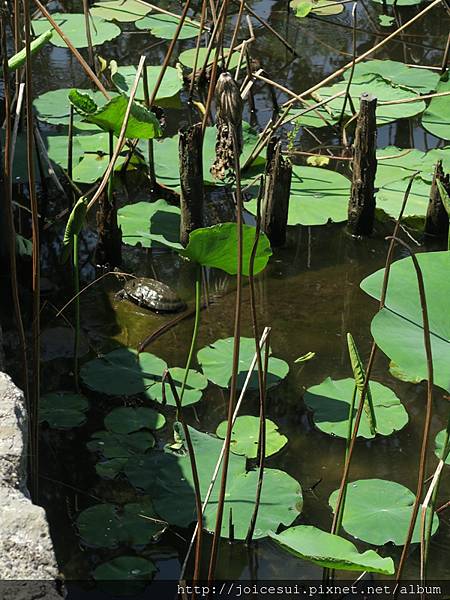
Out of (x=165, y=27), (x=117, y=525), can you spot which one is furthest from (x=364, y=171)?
(x=165, y=27)

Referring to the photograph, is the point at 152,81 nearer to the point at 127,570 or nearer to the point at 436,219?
the point at 436,219

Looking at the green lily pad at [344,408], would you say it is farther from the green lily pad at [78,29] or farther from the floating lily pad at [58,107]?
the green lily pad at [78,29]

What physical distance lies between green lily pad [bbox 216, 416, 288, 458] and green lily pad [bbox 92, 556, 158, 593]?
0.47m

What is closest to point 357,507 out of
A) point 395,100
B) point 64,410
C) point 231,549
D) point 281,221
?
point 231,549

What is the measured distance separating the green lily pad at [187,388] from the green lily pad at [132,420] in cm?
8

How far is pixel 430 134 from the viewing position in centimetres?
477

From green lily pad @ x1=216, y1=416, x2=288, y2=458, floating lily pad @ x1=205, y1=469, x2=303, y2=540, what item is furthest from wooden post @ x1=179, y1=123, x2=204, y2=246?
floating lily pad @ x1=205, y1=469, x2=303, y2=540

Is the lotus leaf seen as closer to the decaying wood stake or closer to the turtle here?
the decaying wood stake

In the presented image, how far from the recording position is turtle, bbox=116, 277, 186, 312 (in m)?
3.48

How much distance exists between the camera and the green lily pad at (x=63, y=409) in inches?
114

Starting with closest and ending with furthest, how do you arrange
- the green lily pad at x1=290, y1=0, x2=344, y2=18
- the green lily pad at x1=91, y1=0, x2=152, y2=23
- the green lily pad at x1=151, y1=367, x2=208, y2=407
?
the green lily pad at x1=151, y1=367, x2=208, y2=407 → the green lily pad at x1=91, y1=0, x2=152, y2=23 → the green lily pad at x1=290, y1=0, x2=344, y2=18

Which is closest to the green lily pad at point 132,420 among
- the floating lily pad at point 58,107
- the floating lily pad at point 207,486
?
the floating lily pad at point 207,486

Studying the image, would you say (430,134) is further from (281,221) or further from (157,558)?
(157,558)

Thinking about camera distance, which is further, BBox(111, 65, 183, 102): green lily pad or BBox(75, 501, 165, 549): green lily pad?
BBox(111, 65, 183, 102): green lily pad
